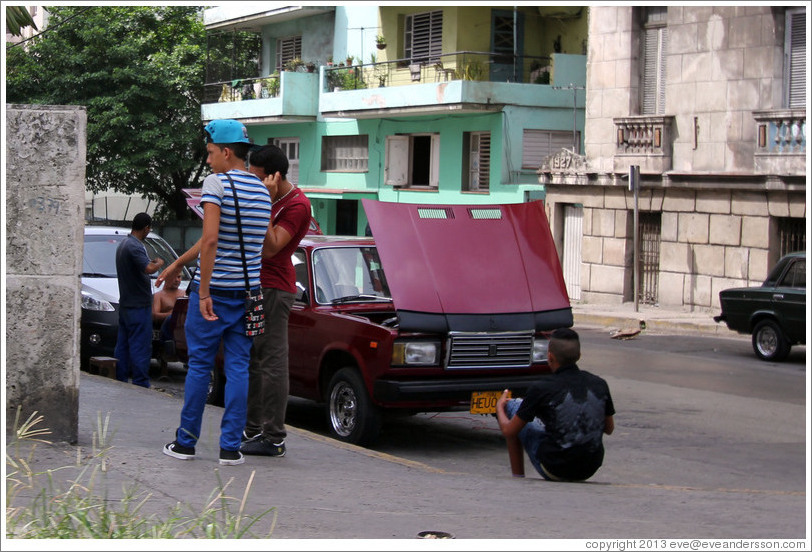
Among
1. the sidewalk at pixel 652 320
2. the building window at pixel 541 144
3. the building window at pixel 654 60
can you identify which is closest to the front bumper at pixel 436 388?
the sidewalk at pixel 652 320

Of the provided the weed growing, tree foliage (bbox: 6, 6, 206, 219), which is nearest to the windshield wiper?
the weed growing

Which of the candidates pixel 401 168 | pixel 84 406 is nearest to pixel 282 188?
pixel 84 406

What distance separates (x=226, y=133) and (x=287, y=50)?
3344 cm

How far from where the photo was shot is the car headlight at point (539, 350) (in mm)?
9109

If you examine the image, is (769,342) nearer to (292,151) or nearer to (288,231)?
(288,231)

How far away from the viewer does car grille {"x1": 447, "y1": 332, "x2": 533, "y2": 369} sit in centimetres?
874

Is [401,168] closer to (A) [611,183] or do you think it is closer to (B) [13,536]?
(A) [611,183]

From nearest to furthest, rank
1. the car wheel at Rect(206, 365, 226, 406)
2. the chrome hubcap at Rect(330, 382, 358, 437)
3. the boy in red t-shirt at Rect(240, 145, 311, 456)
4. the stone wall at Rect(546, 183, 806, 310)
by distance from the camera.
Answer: the boy in red t-shirt at Rect(240, 145, 311, 456), the chrome hubcap at Rect(330, 382, 358, 437), the car wheel at Rect(206, 365, 226, 406), the stone wall at Rect(546, 183, 806, 310)

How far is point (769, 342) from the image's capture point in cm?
1630

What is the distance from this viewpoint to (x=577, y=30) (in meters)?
29.6

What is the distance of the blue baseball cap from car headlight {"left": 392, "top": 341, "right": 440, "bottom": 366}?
250 centimetres

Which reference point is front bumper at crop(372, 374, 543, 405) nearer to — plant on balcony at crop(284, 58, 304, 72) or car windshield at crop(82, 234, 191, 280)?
car windshield at crop(82, 234, 191, 280)

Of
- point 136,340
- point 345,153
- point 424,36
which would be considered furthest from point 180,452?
point 345,153

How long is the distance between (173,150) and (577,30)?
49.1 ft
